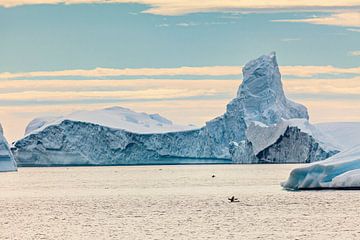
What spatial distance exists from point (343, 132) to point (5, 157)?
60.3 metres

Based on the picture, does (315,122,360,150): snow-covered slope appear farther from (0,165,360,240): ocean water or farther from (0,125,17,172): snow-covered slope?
(0,165,360,240): ocean water

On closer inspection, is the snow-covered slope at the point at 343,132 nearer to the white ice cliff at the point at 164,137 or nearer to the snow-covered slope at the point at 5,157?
the white ice cliff at the point at 164,137

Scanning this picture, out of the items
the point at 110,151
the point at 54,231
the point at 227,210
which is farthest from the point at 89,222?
the point at 110,151

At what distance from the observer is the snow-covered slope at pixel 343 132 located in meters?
146

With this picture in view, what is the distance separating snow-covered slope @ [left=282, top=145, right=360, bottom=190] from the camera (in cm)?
6225

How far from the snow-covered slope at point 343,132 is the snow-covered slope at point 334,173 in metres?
75.1

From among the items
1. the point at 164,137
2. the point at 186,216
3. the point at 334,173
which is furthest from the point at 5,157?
the point at 186,216

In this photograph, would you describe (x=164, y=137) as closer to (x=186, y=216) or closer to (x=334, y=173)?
(x=334, y=173)

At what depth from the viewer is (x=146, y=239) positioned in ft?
130

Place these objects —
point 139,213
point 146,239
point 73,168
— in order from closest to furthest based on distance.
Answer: point 146,239 < point 139,213 < point 73,168

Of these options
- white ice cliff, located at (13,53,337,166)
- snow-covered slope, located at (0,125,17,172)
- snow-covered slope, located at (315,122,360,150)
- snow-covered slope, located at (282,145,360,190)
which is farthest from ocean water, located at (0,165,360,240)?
white ice cliff, located at (13,53,337,166)

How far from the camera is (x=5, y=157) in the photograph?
122 metres

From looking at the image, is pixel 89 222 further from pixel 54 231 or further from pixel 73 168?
pixel 73 168

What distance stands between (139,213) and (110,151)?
364 ft
